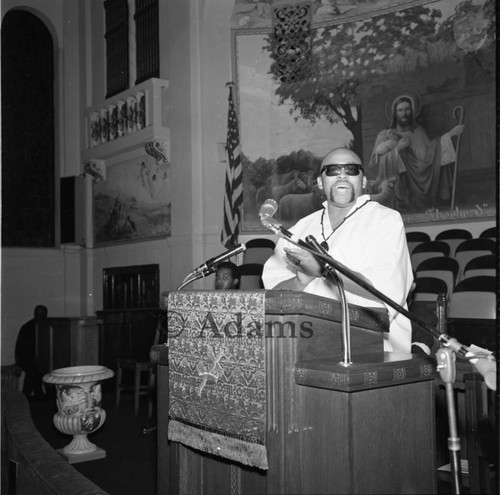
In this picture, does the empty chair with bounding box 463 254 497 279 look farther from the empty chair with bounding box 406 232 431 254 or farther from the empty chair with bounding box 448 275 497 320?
the empty chair with bounding box 406 232 431 254

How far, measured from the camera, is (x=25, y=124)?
10.3m

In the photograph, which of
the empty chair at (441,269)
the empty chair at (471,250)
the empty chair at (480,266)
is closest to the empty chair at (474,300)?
the empty chair at (480,266)

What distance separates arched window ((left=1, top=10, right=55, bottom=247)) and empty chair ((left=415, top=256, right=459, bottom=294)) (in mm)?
6970

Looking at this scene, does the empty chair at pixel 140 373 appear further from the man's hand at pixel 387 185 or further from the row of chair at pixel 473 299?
the man's hand at pixel 387 185

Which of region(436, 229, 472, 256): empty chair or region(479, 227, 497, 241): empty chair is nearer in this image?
region(479, 227, 497, 241): empty chair

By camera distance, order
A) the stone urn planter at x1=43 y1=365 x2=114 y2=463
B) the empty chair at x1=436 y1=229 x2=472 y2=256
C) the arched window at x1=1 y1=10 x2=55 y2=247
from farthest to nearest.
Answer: the arched window at x1=1 y1=10 x2=55 y2=247 < the empty chair at x1=436 y1=229 x2=472 y2=256 < the stone urn planter at x1=43 y1=365 x2=114 y2=463

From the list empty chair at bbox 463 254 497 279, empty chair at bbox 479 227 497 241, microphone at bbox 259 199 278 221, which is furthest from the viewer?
empty chair at bbox 479 227 497 241

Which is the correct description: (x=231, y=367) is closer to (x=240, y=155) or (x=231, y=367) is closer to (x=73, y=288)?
(x=240, y=155)

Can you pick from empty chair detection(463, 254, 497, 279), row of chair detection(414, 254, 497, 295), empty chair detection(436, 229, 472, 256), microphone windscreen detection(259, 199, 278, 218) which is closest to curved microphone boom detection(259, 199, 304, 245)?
microphone windscreen detection(259, 199, 278, 218)

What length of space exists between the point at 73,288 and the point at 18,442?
25.7ft

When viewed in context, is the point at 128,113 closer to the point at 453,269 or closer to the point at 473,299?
the point at 453,269

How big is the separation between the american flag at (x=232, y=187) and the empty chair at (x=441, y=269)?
270 centimetres

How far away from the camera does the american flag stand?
27.0 ft

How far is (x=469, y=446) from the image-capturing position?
11.0 ft
